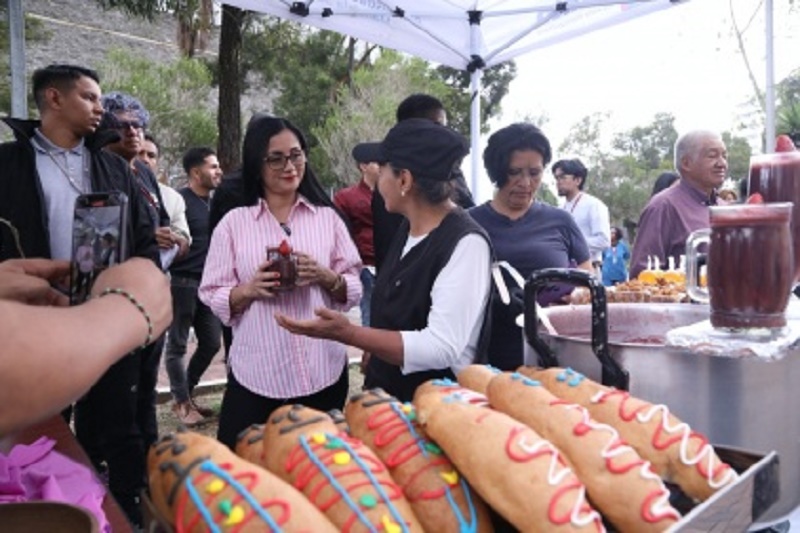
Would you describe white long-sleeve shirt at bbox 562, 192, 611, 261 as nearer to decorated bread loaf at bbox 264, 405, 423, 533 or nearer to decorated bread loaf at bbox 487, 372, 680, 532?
decorated bread loaf at bbox 487, 372, 680, 532

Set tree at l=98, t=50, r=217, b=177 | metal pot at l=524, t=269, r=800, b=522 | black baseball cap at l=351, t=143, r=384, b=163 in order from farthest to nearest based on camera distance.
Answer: tree at l=98, t=50, r=217, b=177
black baseball cap at l=351, t=143, r=384, b=163
metal pot at l=524, t=269, r=800, b=522

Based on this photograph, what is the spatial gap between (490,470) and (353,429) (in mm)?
256

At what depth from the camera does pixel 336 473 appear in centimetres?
87

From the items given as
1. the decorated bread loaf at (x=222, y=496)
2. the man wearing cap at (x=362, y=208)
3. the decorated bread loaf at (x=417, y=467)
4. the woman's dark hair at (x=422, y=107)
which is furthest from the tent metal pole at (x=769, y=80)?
the decorated bread loaf at (x=222, y=496)

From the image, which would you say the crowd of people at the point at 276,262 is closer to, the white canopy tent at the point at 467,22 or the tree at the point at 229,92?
the white canopy tent at the point at 467,22

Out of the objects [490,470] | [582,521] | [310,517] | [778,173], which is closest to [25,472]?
[310,517]

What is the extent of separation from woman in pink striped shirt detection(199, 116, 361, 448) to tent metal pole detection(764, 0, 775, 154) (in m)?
5.85

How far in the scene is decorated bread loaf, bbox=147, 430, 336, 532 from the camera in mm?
781

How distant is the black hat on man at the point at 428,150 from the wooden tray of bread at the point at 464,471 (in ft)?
3.43

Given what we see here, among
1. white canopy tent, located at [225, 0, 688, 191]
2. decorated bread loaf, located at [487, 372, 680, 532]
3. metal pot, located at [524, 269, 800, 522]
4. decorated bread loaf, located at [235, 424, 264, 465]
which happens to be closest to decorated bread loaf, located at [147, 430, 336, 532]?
decorated bread loaf, located at [235, 424, 264, 465]

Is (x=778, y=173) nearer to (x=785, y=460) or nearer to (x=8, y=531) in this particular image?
(x=785, y=460)

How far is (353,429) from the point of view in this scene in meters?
1.06

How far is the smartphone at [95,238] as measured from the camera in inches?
48.6

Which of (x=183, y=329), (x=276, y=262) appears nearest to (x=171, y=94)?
(x=183, y=329)
